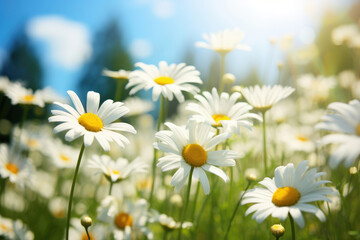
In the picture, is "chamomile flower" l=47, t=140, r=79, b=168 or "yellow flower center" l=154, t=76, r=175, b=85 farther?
"chamomile flower" l=47, t=140, r=79, b=168

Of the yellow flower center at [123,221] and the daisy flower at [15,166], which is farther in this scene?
the daisy flower at [15,166]

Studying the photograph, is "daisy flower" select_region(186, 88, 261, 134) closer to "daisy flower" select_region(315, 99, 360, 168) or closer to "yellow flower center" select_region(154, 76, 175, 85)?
"yellow flower center" select_region(154, 76, 175, 85)

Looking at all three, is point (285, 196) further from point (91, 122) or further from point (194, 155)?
point (91, 122)

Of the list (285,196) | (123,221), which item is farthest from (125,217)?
(285,196)

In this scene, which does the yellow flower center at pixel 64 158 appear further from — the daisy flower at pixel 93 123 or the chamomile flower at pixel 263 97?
the chamomile flower at pixel 263 97

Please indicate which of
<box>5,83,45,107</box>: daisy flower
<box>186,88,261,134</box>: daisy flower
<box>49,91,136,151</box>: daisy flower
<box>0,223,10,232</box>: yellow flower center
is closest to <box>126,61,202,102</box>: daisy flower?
<box>186,88,261,134</box>: daisy flower

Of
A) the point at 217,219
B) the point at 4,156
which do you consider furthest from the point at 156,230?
the point at 4,156

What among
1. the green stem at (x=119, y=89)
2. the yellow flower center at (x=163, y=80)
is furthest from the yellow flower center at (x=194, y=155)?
the green stem at (x=119, y=89)
